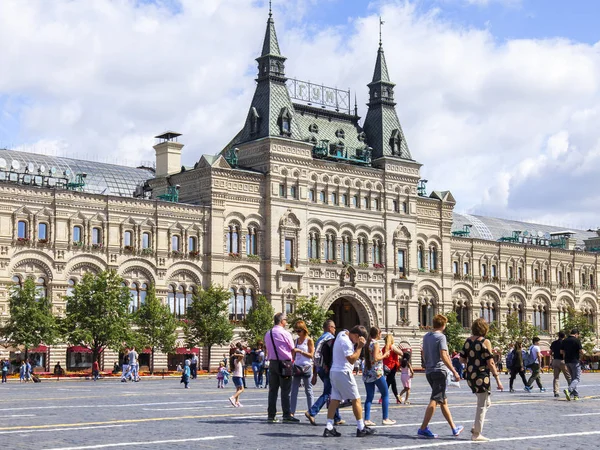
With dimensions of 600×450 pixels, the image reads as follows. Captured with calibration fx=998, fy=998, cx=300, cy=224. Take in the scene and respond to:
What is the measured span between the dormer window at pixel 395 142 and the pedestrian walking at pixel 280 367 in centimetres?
6937

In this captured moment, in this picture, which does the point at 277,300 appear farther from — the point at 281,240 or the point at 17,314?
the point at 17,314

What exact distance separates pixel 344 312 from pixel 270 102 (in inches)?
788

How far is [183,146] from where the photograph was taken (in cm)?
8412

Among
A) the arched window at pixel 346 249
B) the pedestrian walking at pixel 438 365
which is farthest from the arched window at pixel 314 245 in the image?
the pedestrian walking at pixel 438 365

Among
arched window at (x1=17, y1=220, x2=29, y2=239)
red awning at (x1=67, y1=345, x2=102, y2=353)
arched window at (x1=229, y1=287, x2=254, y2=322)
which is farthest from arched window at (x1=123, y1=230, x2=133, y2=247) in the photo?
arched window at (x1=229, y1=287, x2=254, y2=322)

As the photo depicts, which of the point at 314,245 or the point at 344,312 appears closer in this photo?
the point at 314,245

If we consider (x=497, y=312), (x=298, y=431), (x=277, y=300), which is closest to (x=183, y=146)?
(x=277, y=300)

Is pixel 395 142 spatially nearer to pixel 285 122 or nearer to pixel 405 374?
pixel 285 122

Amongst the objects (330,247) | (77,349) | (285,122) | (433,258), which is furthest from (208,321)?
(433,258)

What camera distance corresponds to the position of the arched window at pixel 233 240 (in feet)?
260

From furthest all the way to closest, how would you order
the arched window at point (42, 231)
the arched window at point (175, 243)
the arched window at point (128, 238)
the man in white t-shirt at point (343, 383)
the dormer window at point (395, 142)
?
the dormer window at point (395, 142) < the arched window at point (175, 243) < the arched window at point (128, 238) < the arched window at point (42, 231) < the man in white t-shirt at point (343, 383)

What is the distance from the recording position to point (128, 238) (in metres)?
73.2

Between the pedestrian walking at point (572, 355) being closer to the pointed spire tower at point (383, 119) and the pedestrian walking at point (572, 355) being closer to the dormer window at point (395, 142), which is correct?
the pointed spire tower at point (383, 119)

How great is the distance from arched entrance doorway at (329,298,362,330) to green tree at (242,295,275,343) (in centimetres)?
1294
